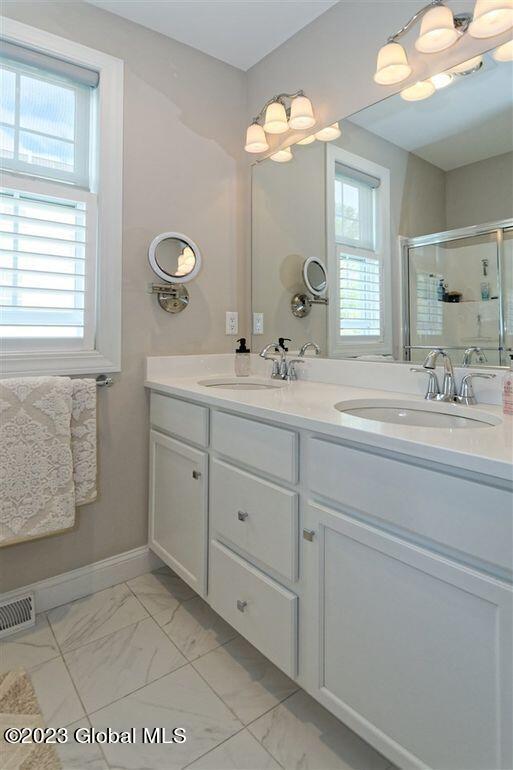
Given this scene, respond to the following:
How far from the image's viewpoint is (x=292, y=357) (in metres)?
1.90

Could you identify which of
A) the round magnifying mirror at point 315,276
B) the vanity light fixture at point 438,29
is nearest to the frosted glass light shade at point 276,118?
the vanity light fixture at point 438,29

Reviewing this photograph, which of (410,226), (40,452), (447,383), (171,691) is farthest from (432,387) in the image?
(40,452)

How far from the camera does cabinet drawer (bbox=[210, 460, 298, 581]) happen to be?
3.67ft

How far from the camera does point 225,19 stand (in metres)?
1.76

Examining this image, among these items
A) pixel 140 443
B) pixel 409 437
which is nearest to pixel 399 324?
pixel 409 437

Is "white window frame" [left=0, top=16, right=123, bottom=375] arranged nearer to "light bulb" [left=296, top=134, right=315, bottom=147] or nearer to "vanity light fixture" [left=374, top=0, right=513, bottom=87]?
"light bulb" [left=296, top=134, right=315, bottom=147]

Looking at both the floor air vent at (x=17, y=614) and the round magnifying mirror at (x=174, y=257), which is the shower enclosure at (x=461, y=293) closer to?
the round magnifying mirror at (x=174, y=257)

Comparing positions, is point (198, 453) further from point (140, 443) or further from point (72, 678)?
point (72, 678)

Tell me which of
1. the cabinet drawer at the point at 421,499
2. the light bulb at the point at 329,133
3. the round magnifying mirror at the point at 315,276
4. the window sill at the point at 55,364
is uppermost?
the light bulb at the point at 329,133

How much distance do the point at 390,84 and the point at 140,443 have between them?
1.69 m

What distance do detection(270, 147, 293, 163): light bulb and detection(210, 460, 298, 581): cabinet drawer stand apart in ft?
4.64

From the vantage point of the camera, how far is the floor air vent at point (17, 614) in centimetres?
149

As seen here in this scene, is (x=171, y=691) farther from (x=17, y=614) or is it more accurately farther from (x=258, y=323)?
(x=258, y=323)

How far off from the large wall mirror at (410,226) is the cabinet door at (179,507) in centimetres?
72
